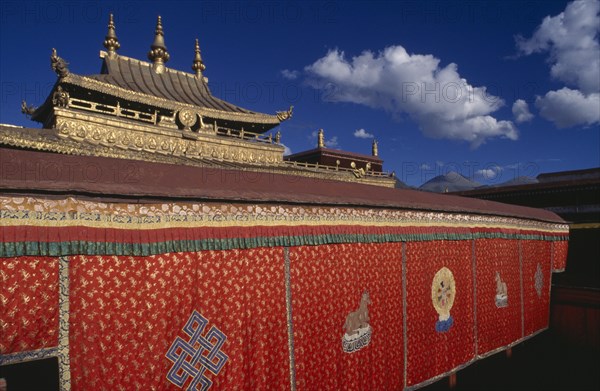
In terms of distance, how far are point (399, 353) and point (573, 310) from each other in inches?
204

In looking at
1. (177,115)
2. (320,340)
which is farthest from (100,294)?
(177,115)

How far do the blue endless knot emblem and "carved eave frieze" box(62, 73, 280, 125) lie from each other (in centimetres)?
980

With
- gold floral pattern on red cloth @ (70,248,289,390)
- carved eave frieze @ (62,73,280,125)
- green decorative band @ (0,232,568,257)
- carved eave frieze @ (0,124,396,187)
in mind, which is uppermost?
carved eave frieze @ (62,73,280,125)

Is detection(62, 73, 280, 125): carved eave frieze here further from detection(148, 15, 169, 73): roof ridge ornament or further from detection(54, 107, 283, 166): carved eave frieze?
detection(148, 15, 169, 73): roof ridge ornament

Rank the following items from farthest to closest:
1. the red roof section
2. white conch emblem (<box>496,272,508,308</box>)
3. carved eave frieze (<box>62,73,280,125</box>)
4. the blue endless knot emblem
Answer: carved eave frieze (<box>62,73,280,125</box>) < white conch emblem (<box>496,272,508,308</box>) < the blue endless knot emblem < the red roof section

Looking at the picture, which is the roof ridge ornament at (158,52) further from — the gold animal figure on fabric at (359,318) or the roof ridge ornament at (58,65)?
the gold animal figure on fabric at (359,318)

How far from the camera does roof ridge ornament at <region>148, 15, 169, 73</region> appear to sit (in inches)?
580

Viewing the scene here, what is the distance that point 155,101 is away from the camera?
11195 millimetres

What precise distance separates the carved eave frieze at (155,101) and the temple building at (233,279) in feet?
14.7

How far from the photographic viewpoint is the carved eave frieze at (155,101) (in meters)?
9.90

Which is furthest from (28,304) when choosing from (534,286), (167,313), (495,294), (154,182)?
(534,286)

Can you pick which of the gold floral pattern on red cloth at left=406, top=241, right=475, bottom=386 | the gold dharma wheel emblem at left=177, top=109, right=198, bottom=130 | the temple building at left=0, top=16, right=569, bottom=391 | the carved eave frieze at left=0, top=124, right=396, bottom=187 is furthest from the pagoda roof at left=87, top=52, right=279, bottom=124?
the gold floral pattern on red cloth at left=406, top=241, right=475, bottom=386

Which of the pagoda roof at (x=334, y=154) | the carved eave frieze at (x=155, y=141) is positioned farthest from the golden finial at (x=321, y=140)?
the carved eave frieze at (x=155, y=141)

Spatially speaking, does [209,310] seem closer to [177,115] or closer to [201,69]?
[177,115]
